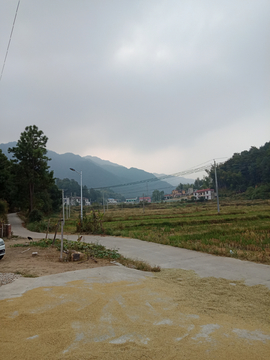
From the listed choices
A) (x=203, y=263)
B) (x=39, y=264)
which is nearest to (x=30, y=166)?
(x=39, y=264)

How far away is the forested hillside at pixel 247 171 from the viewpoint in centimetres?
8644

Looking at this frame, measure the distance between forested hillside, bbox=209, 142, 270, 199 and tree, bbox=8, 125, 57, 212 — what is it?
66418 millimetres

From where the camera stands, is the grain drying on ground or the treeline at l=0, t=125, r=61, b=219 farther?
the treeline at l=0, t=125, r=61, b=219

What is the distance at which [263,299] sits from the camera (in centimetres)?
481

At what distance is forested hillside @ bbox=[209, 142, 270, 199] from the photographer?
86.4 metres

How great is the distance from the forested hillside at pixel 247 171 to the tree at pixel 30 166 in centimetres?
6642

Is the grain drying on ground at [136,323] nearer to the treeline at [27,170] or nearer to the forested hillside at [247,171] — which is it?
the treeline at [27,170]

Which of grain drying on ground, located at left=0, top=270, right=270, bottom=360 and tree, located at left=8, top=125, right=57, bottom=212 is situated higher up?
tree, located at left=8, top=125, right=57, bottom=212

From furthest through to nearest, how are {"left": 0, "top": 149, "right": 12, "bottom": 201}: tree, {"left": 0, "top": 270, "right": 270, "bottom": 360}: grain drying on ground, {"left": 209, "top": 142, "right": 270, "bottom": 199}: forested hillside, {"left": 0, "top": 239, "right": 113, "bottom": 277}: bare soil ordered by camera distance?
{"left": 209, "top": 142, "right": 270, "bottom": 199}: forested hillside, {"left": 0, "top": 149, "right": 12, "bottom": 201}: tree, {"left": 0, "top": 239, "right": 113, "bottom": 277}: bare soil, {"left": 0, "top": 270, "right": 270, "bottom": 360}: grain drying on ground

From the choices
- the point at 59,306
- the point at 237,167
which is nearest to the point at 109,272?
the point at 59,306

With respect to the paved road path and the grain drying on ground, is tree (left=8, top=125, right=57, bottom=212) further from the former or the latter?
the grain drying on ground

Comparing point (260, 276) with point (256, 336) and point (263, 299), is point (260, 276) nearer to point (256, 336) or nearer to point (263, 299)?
point (263, 299)

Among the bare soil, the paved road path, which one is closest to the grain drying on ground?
the paved road path

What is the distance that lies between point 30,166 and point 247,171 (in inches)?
3222
